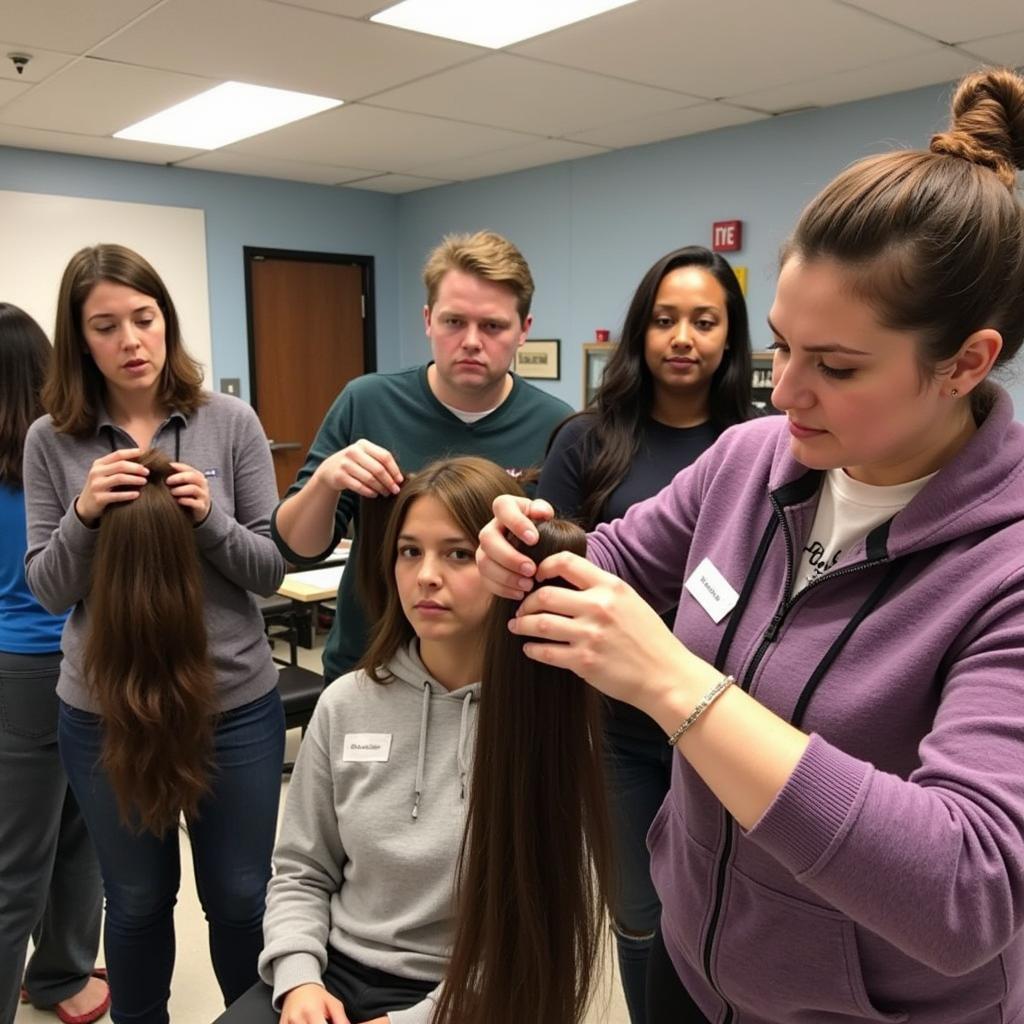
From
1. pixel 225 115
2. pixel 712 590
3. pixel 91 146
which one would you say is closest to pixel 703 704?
pixel 712 590

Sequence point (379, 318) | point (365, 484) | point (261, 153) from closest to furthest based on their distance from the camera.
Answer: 1. point (365, 484)
2. point (261, 153)
3. point (379, 318)

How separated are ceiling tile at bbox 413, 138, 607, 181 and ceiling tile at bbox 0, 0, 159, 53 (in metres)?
2.27

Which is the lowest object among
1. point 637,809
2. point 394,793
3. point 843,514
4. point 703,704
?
point 637,809

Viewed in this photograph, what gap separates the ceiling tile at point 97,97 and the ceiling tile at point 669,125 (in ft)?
6.22

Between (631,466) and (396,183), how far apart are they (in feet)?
15.4

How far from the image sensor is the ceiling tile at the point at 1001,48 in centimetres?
305

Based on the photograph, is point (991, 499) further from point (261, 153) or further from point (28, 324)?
point (261, 153)

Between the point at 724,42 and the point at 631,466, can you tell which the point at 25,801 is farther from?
the point at 724,42

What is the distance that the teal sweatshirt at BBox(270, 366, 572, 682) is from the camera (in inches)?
69.5

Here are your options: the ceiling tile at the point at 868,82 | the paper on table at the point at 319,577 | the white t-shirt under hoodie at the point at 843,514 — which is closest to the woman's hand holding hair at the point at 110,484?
the white t-shirt under hoodie at the point at 843,514

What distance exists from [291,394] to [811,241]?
5465 mm

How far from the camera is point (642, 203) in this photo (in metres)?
4.80

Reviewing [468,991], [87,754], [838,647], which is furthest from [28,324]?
[838,647]

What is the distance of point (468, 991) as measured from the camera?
41.8 inches
